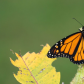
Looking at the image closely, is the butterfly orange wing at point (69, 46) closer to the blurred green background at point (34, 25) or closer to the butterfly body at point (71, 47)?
the butterfly body at point (71, 47)

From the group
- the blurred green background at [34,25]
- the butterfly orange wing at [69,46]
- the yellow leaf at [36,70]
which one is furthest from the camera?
the blurred green background at [34,25]

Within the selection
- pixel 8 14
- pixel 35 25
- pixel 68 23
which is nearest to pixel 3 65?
pixel 35 25

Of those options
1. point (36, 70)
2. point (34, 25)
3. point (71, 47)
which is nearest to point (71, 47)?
point (71, 47)

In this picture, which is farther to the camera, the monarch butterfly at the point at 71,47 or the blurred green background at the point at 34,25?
the blurred green background at the point at 34,25

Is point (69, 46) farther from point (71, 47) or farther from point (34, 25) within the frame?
point (34, 25)

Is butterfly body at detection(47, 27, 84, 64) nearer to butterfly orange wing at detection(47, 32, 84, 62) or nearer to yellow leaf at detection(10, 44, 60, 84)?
butterfly orange wing at detection(47, 32, 84, 62)

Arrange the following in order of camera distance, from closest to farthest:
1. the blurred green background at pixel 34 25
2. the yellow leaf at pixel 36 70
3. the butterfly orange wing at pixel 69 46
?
the yellow leaf at pixel 36 70, the butterfly orange wing at pixel 69 46, the blurred green background at pixel 34 25

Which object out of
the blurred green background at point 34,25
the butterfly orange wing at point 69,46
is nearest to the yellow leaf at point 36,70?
the butterfly orange wing at point 69,46
